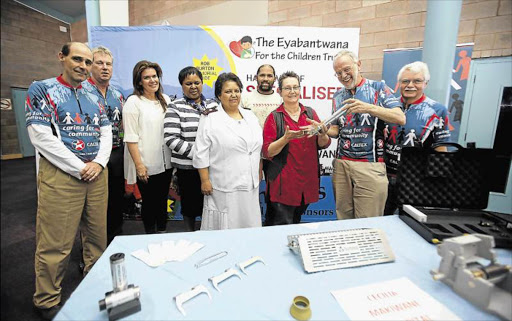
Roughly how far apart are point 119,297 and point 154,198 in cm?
157

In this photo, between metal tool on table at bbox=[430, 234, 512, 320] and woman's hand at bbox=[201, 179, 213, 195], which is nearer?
metal tool on table at bbox=[430, 234, 512, 320]

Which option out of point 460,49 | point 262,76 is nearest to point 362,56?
point 460,49

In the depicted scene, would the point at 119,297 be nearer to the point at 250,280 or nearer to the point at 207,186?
the point at 250,280

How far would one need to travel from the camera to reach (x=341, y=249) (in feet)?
3.59

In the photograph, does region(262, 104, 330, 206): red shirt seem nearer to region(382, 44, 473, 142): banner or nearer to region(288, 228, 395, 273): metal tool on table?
region(288, 228, 395, 273): metal tool on table

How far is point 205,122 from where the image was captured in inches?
74.8

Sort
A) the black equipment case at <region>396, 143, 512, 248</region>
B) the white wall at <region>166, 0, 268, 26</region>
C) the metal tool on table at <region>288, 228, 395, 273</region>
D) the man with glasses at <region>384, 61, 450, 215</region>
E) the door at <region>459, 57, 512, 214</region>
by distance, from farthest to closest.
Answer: the white wall at <region>166, 0, 268, 26</region> → the door at <region>459, 57, 512, 214</region> → the man with glasses at <region>384, 61, 450, 215</region> → the black equipment case at <region>396, 143, 512, 248</region> → the metal tool on table at <region>288, 228, 395, 273</region>

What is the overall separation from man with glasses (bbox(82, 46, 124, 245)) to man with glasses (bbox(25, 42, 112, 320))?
466 mm

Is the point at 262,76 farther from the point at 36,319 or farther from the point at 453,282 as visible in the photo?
the point at 36,319

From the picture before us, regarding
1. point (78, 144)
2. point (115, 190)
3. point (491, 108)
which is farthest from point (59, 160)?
point (491, 108)

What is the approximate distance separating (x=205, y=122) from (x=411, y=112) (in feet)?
5.10

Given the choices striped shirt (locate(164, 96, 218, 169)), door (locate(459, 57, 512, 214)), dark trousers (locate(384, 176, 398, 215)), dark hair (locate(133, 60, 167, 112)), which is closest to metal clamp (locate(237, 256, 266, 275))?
striped shirt (locate(164, 96, 218, 169))

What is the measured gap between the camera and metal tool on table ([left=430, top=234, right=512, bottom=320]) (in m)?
0.83

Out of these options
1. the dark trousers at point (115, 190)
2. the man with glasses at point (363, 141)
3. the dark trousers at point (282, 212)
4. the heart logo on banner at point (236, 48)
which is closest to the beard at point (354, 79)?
the man with glasses at point (363, 141)
